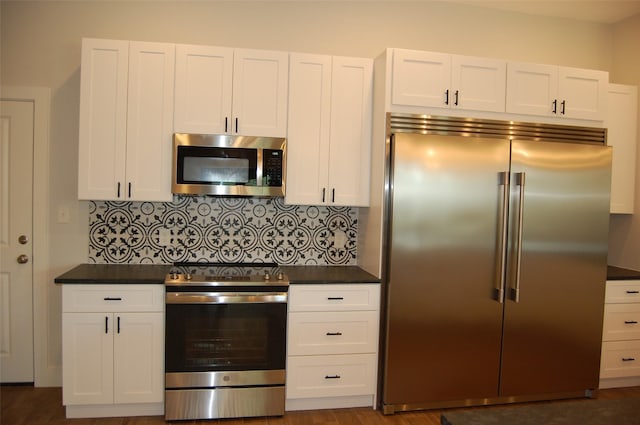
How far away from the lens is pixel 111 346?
256 centimetres

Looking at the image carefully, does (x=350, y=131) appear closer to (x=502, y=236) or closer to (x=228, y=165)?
(x=228, y=165)

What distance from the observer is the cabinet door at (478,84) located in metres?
2.88

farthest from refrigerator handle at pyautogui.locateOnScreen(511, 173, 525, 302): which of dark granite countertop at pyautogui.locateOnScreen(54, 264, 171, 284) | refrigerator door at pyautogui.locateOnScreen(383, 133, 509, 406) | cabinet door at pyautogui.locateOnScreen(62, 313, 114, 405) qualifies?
cabinet door at pyautogui.locateOnScreen(62, 313, 114, 405)

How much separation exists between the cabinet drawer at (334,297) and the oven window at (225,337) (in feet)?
0.37

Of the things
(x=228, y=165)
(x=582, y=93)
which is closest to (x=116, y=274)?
(x=228, y=165)

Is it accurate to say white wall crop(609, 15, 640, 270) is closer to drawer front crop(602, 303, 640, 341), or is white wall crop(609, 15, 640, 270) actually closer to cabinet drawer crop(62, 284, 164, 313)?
drawer front crop(602, 303, 640, 341)

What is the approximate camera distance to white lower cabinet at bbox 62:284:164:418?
2541mm

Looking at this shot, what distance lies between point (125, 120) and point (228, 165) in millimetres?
707

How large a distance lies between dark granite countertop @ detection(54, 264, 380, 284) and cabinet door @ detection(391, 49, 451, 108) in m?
1.18

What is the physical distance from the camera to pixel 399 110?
281 centimetres

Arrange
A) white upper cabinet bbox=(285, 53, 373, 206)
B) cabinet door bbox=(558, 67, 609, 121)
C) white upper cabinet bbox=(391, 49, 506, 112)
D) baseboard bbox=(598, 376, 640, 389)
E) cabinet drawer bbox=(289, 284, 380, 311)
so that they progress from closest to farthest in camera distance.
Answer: cabinet drawer bbox=(289, 284, 380, 311) → white upper cabinet bbox=(391, 49, 506, 112) → white upper cabinet bbox=(285, 53, 373, 206) → cabinet door bbox=(558, 67, 609, 121) → baseboard bbox=(598, 376, 640, 389)

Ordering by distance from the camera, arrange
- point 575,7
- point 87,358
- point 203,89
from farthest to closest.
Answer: point 575,7 < point 203,89 < point 87,358

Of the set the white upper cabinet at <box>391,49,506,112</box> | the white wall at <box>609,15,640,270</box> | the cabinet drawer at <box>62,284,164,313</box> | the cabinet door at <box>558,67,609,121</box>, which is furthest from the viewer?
the white wall at <box>609,15,640,270</box>

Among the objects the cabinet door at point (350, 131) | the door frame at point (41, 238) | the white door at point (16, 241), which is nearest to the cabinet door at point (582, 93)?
the cabinet door at point (350, 131)
